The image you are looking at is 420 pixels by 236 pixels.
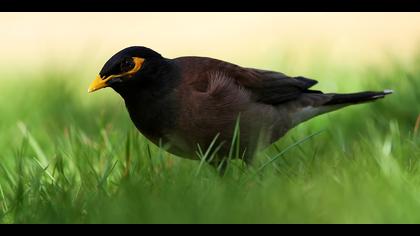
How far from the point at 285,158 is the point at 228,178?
31.3 inches

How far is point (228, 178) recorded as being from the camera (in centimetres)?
425

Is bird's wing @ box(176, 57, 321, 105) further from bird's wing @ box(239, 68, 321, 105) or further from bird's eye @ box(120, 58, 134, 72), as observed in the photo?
bird's eye @ box(120, 58, 134, 72)

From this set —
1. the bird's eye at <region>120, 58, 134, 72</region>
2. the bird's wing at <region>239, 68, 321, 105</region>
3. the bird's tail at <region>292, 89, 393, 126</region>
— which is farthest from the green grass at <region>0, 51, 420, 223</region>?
the bird's eye at <region>120, 58, 134, 72</region>

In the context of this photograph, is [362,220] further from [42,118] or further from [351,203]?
[42,118]

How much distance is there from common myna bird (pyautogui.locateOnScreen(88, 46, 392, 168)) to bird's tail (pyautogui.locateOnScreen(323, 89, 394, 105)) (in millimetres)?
675

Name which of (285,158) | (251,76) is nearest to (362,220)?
(285,158)

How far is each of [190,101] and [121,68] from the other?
51 centimetres

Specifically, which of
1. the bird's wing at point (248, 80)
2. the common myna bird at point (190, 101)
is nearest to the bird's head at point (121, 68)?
the common myna bird at point (190, 101)

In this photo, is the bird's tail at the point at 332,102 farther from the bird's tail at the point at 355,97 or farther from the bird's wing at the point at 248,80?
the bird's wing at the point at 248,80

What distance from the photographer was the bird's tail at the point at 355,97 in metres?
6.12

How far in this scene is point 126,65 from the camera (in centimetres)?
510

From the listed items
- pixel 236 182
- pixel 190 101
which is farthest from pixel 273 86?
pixel 236 182

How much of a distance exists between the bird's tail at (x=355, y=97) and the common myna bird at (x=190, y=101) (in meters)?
0.67
